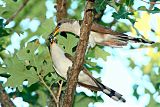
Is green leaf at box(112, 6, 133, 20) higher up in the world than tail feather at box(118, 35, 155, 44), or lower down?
higher up

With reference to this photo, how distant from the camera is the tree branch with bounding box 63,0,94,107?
126 inches

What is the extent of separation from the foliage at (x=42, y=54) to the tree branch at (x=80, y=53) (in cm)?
8

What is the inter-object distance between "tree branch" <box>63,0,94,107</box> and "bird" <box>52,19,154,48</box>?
120 centimetres

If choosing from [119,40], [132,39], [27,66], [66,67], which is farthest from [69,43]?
[119,40]

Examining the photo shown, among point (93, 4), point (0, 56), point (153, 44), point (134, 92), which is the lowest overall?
point (134, 92)

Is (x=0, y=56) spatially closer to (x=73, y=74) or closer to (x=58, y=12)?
(x=58, y=12)

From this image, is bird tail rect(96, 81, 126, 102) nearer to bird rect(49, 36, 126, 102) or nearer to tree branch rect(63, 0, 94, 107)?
bird rect(49, 36, 126, 102)

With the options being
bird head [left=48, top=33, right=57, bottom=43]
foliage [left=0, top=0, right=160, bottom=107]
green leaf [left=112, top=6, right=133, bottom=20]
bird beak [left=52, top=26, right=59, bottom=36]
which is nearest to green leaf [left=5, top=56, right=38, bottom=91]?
foliage [left=0, top=0, right=160, bottom=107]

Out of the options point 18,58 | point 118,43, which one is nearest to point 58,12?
point 118,43

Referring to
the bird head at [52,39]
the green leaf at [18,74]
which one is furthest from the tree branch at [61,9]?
the green leaf at [18,74]

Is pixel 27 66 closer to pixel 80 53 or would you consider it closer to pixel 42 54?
pixel 42 54

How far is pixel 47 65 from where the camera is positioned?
4.15m

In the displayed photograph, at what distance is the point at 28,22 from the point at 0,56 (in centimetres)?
140

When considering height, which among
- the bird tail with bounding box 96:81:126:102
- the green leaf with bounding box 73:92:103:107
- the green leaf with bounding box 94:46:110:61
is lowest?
the green leaf with bounding box 73:92:103:107
